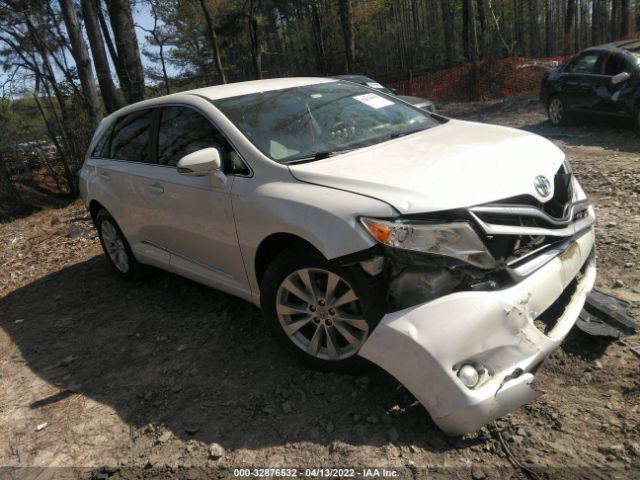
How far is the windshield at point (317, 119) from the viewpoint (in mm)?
3309

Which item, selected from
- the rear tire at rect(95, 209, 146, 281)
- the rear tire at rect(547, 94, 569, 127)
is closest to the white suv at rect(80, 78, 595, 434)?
the rear tire at rect(95, 209, 146, 281)

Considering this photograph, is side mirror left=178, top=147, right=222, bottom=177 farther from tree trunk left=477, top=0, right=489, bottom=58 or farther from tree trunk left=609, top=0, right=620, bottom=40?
tree trunk left=609, top=0, right=620, bottom=40

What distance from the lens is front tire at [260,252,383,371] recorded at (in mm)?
2623

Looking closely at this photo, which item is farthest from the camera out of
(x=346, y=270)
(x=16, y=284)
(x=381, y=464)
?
(x=16, y=284)

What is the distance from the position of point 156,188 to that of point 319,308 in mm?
1842

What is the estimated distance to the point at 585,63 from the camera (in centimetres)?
975

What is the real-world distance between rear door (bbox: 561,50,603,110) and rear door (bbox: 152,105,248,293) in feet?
26.8

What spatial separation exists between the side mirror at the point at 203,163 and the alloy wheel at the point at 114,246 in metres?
2.14

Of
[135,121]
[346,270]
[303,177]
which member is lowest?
[346,270]

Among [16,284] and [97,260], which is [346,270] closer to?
[97,260]

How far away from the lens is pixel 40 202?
480 inches

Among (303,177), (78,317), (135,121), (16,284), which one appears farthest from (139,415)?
(16,284)

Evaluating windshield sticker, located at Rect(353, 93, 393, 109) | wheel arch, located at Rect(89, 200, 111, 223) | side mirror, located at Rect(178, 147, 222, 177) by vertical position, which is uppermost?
windshield sticker, located at Rect(353, 93, 393, 109)

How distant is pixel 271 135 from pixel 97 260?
12.9 feet
